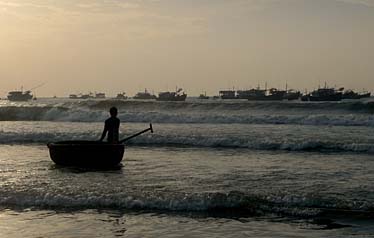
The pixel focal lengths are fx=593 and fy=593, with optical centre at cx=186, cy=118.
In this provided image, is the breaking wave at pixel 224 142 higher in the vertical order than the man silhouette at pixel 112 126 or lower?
lower

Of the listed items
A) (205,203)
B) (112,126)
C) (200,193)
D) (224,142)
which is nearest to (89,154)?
(112,126)

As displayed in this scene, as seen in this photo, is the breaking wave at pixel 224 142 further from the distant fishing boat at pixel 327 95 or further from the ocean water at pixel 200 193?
the distant fishing boat at pixel 327 95

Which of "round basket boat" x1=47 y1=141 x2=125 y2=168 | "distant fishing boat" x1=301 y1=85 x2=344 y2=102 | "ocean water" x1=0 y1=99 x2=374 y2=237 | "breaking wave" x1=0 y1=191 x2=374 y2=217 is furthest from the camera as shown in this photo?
"distant fishing boat" x1=301 y1=85 x2=344 y2=102

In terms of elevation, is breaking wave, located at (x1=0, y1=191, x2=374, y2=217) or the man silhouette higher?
the man silhouette

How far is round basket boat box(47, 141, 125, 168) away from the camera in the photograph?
55.5 ft

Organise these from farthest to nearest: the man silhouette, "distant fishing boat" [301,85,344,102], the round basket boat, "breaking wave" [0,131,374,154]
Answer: "distant fishing boat" [301,85,344,102] → "breaking wave" [0,131,374,154] → the man silhouette → the round basket boat

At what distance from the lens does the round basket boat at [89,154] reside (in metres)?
16.9

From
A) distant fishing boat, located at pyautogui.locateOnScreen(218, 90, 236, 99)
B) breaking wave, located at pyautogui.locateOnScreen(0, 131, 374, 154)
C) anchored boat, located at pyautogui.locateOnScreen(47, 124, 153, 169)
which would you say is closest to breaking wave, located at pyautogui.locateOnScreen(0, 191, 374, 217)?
anchored boat, located at pyautogui.locateOnScreen(47, 124, 153, 169)

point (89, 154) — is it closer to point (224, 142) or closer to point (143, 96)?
point (224, 142)

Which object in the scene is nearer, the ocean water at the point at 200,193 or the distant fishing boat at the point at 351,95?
the ocean water at the point at 200,193

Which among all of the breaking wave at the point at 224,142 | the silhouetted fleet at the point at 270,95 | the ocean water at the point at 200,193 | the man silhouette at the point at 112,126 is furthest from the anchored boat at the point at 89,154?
the silhouetted fleet at the point at 270,95

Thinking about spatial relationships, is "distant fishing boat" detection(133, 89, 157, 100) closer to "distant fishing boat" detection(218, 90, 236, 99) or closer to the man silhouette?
"distant fishing boat" detection(218, 90, 236, 99)

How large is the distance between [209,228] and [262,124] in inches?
1164

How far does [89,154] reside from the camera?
16.9m
